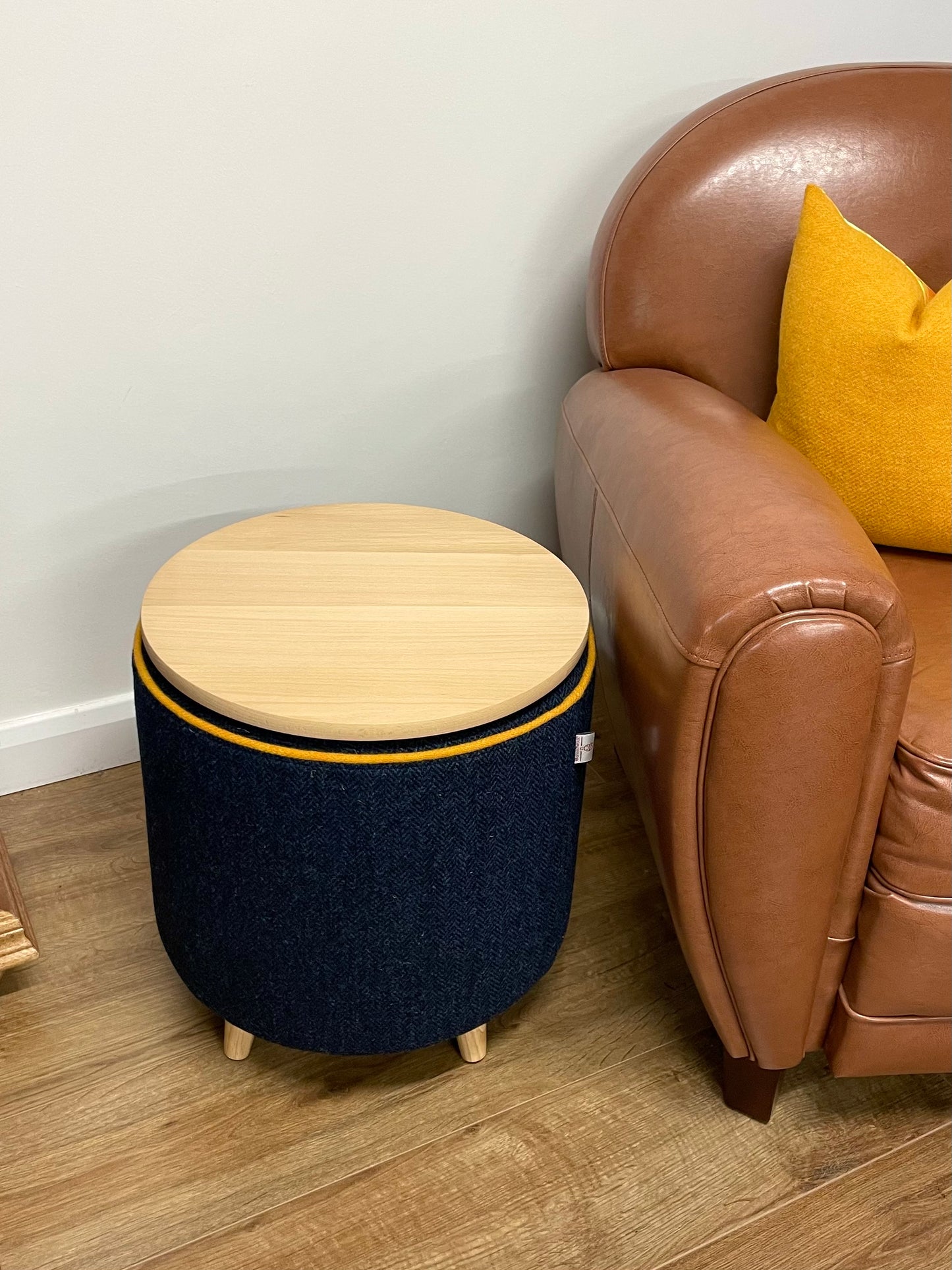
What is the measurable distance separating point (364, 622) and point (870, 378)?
2.06 feet

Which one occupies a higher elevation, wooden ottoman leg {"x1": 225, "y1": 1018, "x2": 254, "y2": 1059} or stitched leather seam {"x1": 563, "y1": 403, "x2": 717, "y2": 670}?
stitched leather seam {"x1": 563, "y1": 403, "x2": 717, "y2": 670}

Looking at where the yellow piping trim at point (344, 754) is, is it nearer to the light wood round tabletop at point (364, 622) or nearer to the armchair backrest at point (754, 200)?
the light wood round tabletop at point (364, 622)

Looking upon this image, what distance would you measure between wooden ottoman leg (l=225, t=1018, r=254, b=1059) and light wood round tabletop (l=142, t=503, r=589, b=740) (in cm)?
44

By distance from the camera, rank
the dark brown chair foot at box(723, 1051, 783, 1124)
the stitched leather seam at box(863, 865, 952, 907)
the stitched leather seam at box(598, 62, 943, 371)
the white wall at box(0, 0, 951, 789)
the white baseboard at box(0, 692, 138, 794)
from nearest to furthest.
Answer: the stitched leather seam at box(863, 865, 952, 907)
the dark brown chair foot at box(723, 1051, 783, 1124)
the white wall at box(0, 0, 951, 789)
the stitched leather seam at box(598, 62, 943, 371)
the white baseboard at box(0, 692, 138, 794)

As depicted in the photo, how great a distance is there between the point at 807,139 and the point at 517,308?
0.44 metres

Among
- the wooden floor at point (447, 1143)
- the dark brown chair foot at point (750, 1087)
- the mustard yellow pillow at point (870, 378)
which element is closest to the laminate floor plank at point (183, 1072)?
the wooden floor at point (447, 1143)

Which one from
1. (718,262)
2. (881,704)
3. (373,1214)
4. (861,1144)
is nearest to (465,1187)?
(373,1214)

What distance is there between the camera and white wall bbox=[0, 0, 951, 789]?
4.37 ft

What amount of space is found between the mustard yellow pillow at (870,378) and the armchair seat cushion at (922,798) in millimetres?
251

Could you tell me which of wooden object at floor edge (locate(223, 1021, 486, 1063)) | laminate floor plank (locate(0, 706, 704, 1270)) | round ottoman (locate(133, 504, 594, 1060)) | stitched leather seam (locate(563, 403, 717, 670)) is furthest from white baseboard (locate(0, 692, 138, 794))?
stitched leather seam (locate(563, 403, 717, 670))

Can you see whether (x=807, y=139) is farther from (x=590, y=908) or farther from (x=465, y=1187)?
(x=465, y=1187)

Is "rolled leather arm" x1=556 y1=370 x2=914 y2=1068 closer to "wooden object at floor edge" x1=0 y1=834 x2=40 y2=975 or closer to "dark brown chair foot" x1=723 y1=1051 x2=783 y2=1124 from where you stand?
"dark brown chair foot" x1=723 y1=1051 x2=783 y2=1124

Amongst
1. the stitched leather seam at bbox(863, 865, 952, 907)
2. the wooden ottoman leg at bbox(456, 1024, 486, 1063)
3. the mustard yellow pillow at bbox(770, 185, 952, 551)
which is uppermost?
the mustard yellow pillow at bbox(770, 185, 952, 551)

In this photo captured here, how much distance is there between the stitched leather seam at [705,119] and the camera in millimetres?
1437
